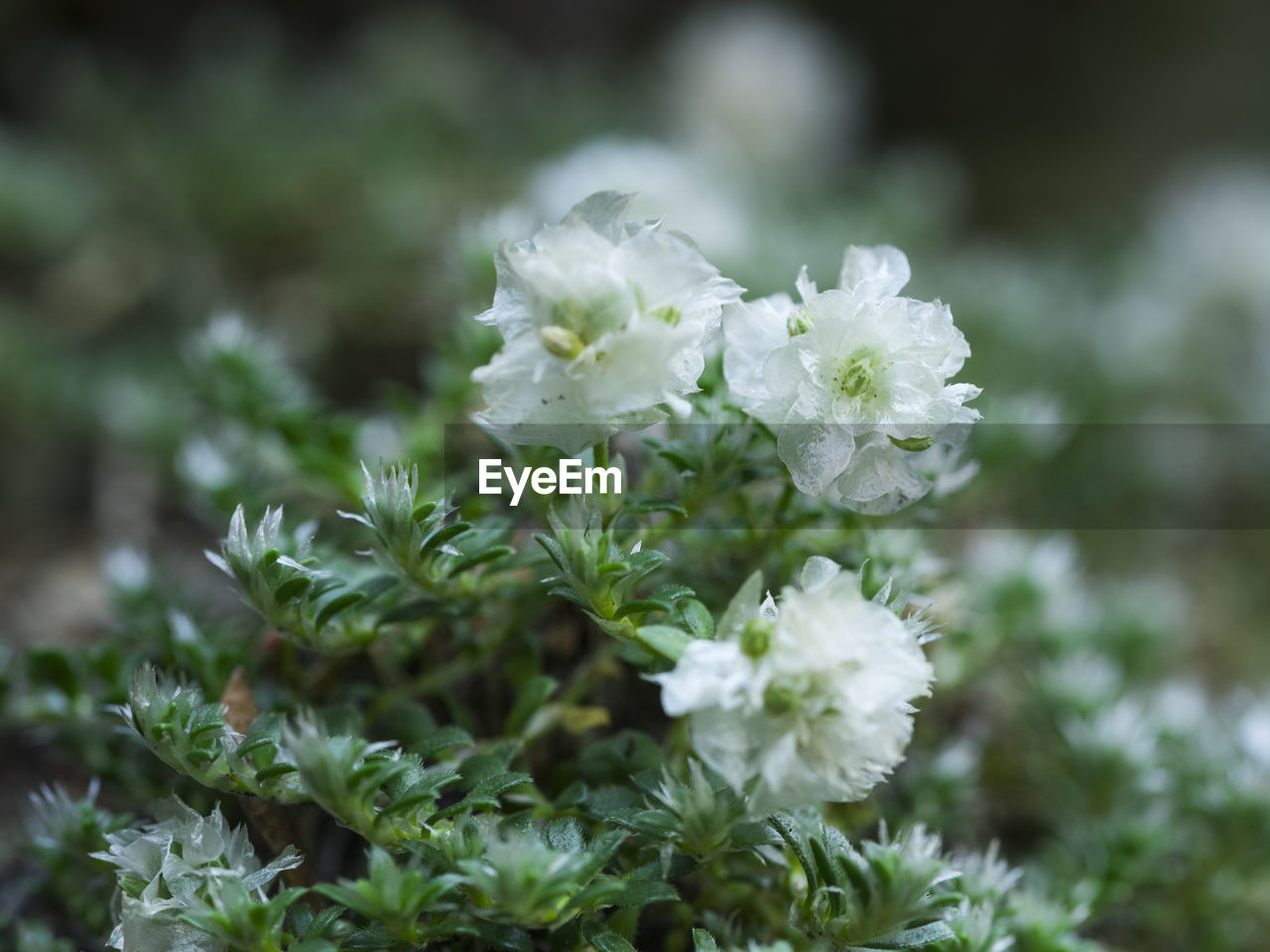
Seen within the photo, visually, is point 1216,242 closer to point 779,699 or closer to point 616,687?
point 616,687

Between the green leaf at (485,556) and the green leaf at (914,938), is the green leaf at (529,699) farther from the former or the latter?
the green leaf at (914,938)

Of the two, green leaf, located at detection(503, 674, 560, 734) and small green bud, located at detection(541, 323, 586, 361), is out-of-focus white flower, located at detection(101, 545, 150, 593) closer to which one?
green leaf, located at detection(503, 674, 560, 734)

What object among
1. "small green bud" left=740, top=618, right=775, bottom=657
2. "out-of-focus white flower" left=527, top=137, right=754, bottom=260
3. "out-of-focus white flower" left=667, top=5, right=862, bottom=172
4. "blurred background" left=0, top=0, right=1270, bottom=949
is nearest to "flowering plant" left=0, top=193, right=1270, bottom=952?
"small green bud" left=740, top=618, right=775, bottom=657

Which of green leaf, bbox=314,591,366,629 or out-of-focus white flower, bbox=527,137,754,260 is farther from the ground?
out-of-focus white flower, bbox=527,137,754,260

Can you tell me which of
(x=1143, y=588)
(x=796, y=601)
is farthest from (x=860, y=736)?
(x=1143, y=588)

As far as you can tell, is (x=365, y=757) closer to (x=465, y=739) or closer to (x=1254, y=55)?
(x=465, y=739)

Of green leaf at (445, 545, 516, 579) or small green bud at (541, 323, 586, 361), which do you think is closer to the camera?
small green bud at (541, 323, 586, 361)

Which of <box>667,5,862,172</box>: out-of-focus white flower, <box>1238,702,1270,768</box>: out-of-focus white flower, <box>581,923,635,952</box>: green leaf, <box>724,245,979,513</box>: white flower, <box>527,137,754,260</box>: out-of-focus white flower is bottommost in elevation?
<box>581,923,635,952</box>: green leaf
